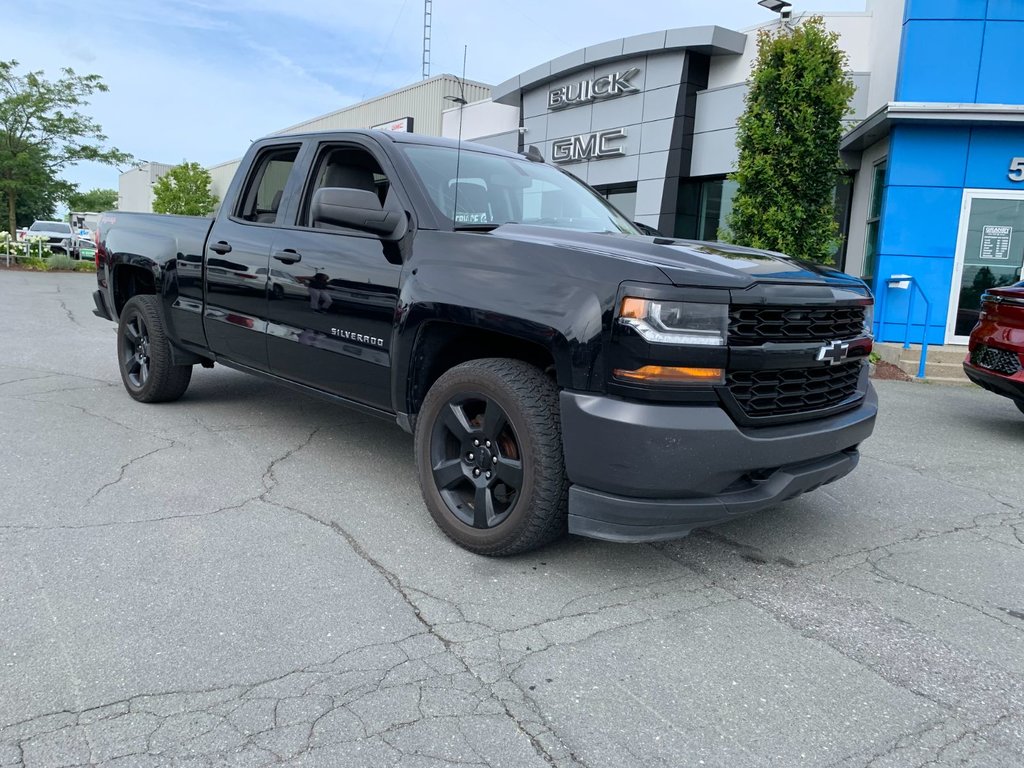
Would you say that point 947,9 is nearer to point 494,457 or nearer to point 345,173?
point 345,173

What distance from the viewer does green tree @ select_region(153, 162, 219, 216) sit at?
134 feet

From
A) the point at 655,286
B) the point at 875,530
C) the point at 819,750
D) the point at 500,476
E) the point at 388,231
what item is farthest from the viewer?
the point at 875,530

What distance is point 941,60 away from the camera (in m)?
11.1

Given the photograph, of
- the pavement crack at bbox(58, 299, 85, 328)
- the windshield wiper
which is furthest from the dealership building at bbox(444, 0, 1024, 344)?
the windshield wiper

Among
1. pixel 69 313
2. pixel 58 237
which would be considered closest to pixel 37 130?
pixel 58 237

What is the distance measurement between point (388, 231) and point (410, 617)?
1.81 metres

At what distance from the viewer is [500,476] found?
326cm

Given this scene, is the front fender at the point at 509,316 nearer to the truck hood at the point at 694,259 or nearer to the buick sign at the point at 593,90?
the truck hood at the point at 694,259

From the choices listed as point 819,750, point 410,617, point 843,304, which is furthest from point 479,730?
point 843,304

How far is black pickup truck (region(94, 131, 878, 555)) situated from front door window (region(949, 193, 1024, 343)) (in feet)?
29.9

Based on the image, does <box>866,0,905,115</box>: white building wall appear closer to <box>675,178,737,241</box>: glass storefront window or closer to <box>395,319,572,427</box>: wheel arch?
<box>675,178,737,241</box>: glass storefront window

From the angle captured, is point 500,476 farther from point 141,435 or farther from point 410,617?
point 141,435

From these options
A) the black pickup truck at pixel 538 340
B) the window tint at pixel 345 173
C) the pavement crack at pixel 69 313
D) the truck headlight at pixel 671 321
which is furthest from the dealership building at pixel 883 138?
the pavement crack at pixel 69 313

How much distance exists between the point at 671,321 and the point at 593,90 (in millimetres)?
15937
